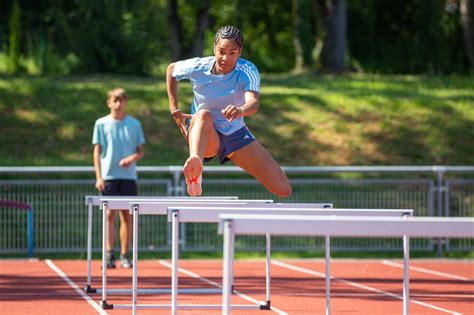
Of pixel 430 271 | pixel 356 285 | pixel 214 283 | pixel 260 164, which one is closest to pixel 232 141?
pixel 260 164

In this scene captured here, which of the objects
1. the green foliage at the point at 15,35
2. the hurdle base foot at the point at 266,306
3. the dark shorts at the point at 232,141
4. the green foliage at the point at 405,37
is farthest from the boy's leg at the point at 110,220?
the green foliage at the point at 405,37

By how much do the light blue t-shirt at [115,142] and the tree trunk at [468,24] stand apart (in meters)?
18.9

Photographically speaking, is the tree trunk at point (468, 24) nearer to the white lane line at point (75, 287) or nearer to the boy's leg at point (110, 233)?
the white lane line at point (75, 287)

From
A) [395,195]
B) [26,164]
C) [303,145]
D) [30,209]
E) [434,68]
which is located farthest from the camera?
[434,68]

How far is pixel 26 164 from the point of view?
20422mm

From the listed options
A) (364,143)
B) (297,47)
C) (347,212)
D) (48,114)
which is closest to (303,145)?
(364,143)

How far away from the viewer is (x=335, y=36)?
29.7 meters

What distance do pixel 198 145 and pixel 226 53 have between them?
2.93 feet

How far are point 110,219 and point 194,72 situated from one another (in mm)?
5186

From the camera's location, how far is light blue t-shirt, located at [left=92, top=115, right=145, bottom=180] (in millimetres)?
13742

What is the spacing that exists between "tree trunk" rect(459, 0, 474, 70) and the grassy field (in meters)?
5.70

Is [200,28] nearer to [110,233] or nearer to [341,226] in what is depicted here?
[110,233]

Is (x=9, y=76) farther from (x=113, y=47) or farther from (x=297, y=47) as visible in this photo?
(x=297, y=47)

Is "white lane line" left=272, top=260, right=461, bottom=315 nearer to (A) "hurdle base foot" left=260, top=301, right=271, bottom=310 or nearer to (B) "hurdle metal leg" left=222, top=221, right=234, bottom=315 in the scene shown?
(A) "hurdle base foot" left=260, top=301, right=271, bottom=310
